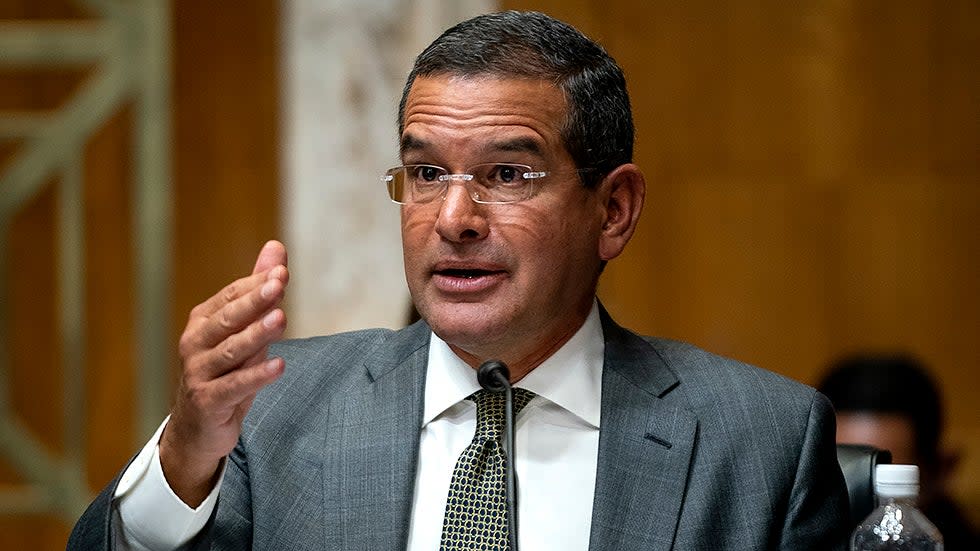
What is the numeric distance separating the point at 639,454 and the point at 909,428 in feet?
5.47

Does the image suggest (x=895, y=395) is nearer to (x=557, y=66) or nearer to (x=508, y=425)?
(x=557, y=66)

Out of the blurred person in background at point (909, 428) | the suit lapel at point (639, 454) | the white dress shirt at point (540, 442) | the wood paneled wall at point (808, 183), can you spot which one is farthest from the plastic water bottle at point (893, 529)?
the wood paneled wall at point (808, 183)

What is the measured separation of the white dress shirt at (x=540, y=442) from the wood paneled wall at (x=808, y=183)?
2.36 m


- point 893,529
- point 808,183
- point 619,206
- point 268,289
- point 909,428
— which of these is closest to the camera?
point 268,289

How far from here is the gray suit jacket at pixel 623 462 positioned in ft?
7.20

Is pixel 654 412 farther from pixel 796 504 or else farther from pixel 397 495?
pixel 397 495

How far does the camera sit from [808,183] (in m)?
4.69

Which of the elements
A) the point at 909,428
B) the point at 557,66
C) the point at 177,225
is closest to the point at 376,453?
the point at 557,66

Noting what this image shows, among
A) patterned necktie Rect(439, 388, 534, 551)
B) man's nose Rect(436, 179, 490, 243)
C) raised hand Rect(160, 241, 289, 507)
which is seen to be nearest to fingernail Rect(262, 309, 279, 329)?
raised hand Rect(160, 241, 289, 507)

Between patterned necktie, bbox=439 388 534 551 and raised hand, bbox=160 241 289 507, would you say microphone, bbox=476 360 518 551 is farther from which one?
raised hand, bbox=160 241 289 507

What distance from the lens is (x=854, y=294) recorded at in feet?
15.4

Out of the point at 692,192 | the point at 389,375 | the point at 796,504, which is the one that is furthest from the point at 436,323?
the point at 692,192

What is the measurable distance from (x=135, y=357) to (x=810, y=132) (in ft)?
8.06

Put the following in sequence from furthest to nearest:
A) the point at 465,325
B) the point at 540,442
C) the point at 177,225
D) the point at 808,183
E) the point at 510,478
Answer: the point at 177,225, the point at 808,183, the point at 540,442, the point at 465,325, the point at 510,478
